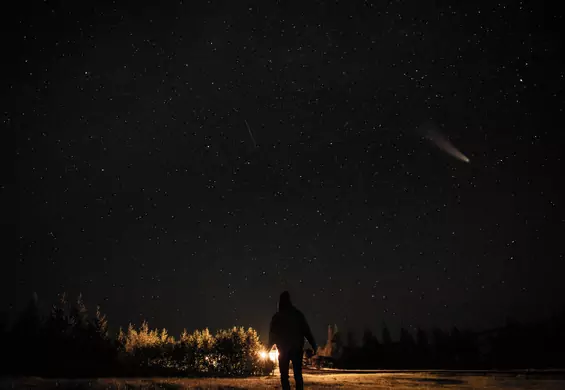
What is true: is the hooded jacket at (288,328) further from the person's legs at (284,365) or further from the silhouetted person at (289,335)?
the person's legs at (284,365)

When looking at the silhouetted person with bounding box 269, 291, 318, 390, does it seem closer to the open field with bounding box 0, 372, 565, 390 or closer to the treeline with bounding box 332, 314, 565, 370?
the open field with bounding box 0, 372, 565, 390

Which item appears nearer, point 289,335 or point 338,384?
point 289,335

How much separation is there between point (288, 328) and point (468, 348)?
268 feet

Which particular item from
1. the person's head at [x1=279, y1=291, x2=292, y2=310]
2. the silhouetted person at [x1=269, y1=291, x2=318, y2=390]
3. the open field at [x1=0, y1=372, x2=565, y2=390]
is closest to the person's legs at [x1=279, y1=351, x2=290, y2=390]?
the silhouetted person at [x1=269, y1=291, x2=318, y2=390]

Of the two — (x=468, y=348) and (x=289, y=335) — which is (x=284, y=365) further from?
(x=468, y=348)

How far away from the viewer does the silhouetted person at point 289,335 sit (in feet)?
32.1

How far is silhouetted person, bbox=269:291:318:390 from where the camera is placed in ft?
32.1

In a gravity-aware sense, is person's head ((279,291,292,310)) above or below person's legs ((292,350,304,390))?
above

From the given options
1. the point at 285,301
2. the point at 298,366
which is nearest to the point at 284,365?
the point at 298,366

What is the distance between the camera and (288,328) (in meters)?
9.79

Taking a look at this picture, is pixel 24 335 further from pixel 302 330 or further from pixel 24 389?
pixel 302 330

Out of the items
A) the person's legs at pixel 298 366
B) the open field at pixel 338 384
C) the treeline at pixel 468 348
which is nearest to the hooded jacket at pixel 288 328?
the person's legs at pixel 298 366

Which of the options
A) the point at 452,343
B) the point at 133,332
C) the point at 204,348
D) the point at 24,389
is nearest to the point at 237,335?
the point at 204,348

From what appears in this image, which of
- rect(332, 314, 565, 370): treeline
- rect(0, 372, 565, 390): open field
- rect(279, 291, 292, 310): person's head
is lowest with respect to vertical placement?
rect(332, 314, 565, 370): treeline
